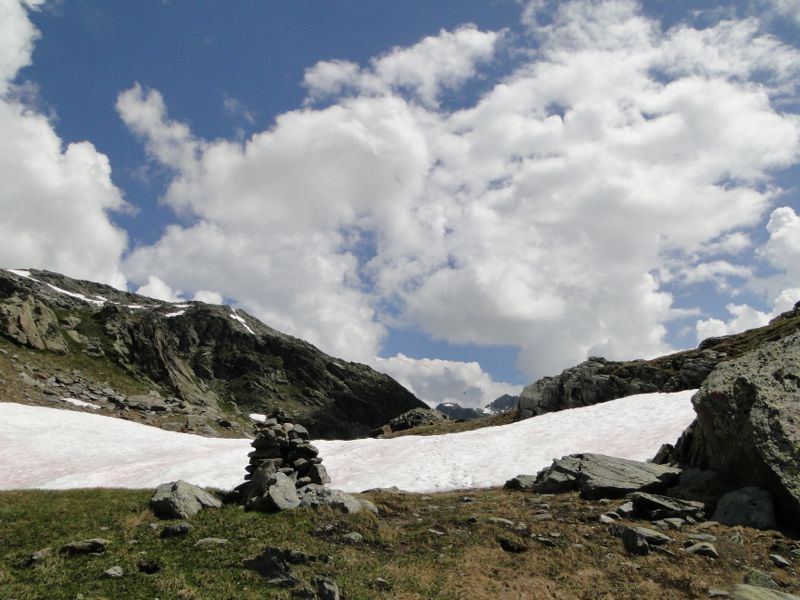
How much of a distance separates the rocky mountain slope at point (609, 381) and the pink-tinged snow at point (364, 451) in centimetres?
1023

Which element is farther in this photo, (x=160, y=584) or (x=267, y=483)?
(x=267, y=483)

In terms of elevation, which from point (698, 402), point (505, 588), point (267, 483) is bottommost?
point (505, 588)

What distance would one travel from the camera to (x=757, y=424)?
22.3 m

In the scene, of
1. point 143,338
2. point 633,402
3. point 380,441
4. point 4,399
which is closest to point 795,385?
point 633,402

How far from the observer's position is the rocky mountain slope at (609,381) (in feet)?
181

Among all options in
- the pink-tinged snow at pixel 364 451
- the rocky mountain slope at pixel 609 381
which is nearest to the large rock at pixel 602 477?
the pink-tinged snow at pixel 364 451

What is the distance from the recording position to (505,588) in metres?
16.0

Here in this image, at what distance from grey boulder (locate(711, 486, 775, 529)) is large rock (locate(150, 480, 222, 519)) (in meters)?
21.9

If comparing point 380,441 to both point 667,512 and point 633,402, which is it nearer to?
point 633,402

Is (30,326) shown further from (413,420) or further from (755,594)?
(755,594)

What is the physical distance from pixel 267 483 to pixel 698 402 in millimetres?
21684

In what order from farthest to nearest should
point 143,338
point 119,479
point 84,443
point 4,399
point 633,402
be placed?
point 143,338
point 4,399
point 633,402
point 84,443
point 119,479

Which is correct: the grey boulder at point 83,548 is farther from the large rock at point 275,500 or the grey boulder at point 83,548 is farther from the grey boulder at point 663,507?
the grey boulder at point 663,507

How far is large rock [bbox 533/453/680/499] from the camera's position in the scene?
25.9m
